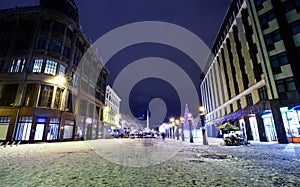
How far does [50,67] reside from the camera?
2642 cm

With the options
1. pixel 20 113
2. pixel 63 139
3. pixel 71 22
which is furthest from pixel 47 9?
pixel 63 139

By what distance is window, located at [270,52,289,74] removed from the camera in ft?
60.8

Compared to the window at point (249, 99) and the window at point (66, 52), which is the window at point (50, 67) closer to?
the window at point (66, 52)

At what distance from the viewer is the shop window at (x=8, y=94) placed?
2405 centimetres

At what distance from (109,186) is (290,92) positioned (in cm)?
2281

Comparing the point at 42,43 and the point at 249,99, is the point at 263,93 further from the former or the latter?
the point at 42,43

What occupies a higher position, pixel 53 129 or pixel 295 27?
pixel 295 27

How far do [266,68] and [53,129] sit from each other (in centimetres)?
3387

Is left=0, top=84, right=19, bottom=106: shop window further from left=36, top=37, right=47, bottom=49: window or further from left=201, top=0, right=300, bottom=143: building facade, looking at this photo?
left=201, top=0, right=300, bottom=143: building facade

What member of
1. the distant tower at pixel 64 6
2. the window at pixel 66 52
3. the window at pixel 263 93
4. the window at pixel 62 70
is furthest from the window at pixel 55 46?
the window at pixel 263 93

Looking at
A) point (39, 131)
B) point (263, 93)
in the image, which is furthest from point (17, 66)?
point (263, 93)

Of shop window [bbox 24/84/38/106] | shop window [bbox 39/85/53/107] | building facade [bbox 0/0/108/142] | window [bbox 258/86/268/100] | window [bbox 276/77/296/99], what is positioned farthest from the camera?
shop window [bbox 39/85/53/107]

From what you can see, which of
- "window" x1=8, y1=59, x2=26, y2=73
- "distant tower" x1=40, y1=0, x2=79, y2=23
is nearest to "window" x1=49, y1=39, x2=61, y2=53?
"window" x1=8, y1=59, x2=26, y2=73

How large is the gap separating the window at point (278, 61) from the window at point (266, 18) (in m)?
4.62
